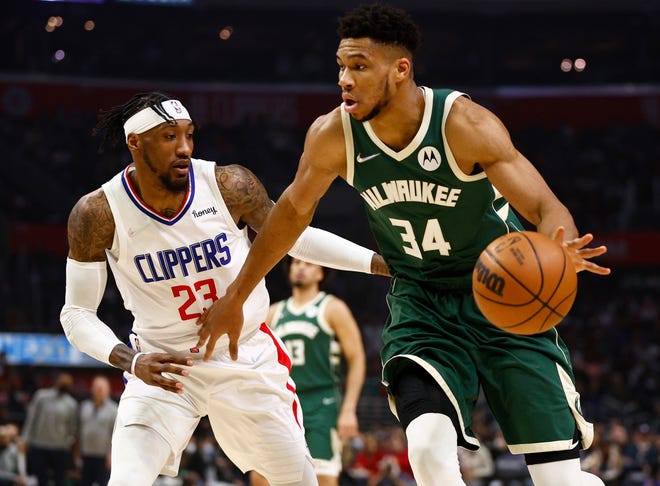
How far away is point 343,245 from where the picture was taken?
207 inches

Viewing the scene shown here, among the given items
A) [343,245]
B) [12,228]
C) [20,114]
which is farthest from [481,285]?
[20,114]

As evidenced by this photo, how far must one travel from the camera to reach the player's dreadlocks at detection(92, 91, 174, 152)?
5098 millimetres

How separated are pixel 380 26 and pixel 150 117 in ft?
4.77

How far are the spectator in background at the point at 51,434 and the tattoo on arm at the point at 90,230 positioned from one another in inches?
296

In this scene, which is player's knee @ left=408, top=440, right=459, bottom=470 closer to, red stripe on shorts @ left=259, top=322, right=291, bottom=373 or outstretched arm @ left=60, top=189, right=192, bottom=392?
red stripe on shorts @ left=259, top=322, right=291, bottom=373

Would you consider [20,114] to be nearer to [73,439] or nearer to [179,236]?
[73,439]

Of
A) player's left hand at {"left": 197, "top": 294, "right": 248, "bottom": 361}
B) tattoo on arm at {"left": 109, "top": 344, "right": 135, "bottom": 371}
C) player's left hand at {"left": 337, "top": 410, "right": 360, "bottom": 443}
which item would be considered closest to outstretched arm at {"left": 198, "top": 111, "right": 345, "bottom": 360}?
player's left hand at {"left": 197, "top": 294, "right": 248, "bottom": 361}

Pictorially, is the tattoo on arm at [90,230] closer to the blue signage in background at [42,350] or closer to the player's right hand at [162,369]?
the player's right hand at [162,369]

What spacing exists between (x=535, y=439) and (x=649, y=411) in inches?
529

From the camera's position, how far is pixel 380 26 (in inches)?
164

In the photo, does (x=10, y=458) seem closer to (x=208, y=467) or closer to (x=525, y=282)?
(x=208, y=467)

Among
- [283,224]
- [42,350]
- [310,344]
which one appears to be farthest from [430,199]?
[42,350]

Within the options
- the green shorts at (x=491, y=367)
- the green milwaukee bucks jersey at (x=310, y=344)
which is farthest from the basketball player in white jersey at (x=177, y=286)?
the green milwaukee bucks jersey at (x=310, y=344)

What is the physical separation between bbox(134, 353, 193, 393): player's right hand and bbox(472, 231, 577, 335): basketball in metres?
1.56
